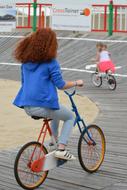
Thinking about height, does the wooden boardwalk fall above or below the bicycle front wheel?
below

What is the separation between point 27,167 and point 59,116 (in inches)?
27.8

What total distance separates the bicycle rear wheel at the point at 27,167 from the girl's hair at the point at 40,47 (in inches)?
39.3

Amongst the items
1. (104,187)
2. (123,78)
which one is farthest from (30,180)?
(123,78)

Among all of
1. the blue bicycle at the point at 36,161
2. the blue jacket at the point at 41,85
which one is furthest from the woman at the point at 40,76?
the blue bicycle at the point at 36,161

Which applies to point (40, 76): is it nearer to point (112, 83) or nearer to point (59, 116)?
point (59, 116)

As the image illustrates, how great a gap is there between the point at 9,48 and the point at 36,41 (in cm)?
2170

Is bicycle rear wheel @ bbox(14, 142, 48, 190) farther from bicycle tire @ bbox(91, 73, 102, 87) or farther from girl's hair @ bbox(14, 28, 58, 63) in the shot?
bicycle tire @ bbox(91, 73, 102, 87)

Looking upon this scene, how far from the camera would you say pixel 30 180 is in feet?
23.6

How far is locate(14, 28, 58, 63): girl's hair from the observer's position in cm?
707

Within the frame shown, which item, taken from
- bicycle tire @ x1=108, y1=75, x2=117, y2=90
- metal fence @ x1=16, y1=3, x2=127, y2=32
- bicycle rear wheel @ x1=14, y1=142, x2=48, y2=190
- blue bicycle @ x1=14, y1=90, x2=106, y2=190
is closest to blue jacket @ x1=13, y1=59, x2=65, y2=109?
blue bicycle @ x1=14, y1=90, x2=106, y2=190

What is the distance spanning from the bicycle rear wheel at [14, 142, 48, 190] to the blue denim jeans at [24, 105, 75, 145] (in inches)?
11.6

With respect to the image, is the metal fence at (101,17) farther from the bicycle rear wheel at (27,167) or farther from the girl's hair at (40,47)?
the bicycle rear wheel at (27,167)

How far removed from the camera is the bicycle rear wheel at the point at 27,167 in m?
6.99

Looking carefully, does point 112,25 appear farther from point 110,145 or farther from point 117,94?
point 110,145
